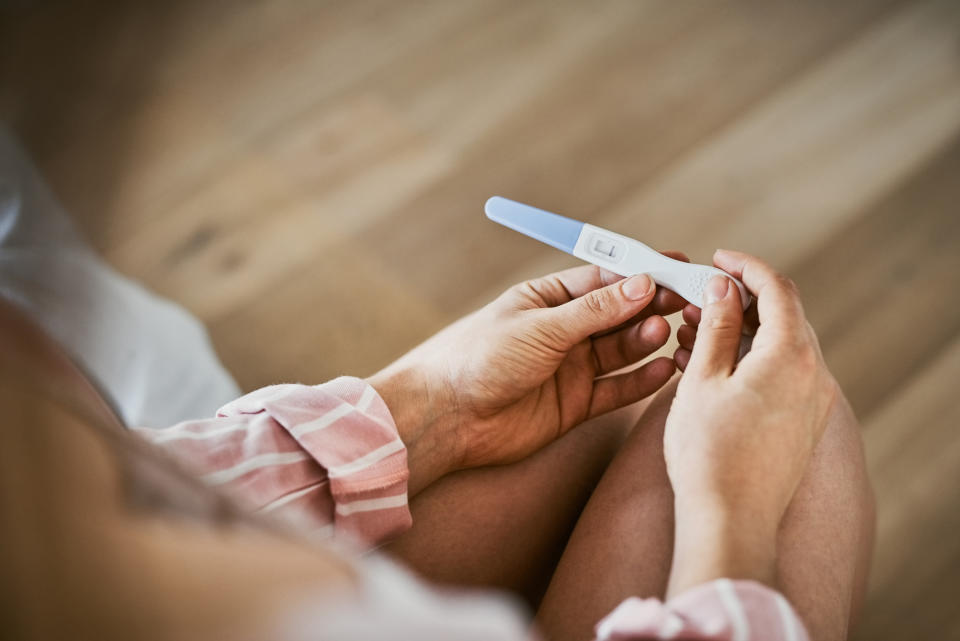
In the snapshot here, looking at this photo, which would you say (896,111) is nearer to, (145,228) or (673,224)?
(673,224)

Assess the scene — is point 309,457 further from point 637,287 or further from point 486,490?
point 637,287

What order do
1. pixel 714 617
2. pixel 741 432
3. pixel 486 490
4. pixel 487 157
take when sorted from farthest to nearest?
pixel 487 157
pixel 486 490
pixel 741 432
pixel 714 617

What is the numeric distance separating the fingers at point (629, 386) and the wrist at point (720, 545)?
22cm

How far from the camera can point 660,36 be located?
135 cm

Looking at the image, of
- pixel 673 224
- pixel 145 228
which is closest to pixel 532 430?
pixel 673 224

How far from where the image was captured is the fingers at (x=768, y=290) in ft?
1.99

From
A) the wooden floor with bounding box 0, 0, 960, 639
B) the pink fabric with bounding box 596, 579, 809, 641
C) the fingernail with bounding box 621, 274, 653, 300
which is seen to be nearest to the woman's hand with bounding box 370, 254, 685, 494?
the fingernail with bounding box 621, 274, 653, 300

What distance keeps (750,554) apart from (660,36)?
1.06 m

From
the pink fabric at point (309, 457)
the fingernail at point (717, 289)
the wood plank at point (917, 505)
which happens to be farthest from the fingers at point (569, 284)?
the wood plank at point (917, 505)

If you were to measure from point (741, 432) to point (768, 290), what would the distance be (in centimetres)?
14

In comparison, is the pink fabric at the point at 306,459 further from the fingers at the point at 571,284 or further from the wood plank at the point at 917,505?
the wood plank at the point at 917,505

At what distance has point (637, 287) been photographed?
70 centimetres

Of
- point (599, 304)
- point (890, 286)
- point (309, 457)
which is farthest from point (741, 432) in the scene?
point (890, 286)

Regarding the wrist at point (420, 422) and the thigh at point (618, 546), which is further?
the wrist at point (420, 422)
